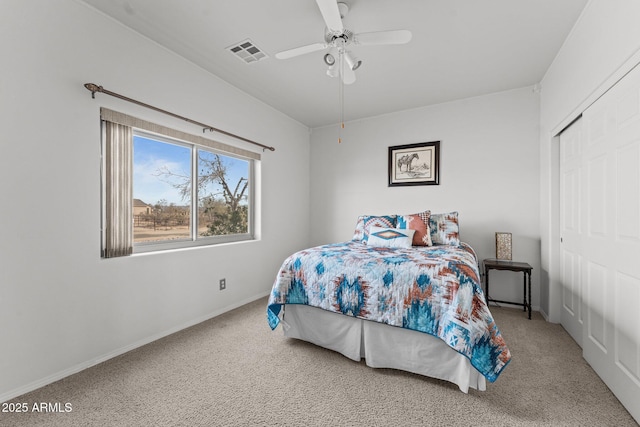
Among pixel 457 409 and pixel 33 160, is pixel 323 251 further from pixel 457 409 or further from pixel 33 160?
pixel 33 160

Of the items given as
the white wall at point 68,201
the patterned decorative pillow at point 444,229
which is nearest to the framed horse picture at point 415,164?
the patterned decorative pillow at point 444,229

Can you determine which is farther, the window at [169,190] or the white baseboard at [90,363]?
the window at [169,190]

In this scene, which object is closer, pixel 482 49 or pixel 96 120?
pixel 96 120

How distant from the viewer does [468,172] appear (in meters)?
3.62

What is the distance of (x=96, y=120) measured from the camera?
2.08 meters

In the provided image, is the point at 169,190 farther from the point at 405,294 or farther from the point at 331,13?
the point at 405,294

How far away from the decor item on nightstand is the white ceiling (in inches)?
69.1

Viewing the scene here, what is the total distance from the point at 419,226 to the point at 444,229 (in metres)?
0.32

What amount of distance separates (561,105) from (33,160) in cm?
412

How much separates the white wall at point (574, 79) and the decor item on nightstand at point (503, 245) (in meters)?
0.32

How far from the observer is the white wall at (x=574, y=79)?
62.6 inches

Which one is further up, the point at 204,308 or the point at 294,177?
the point at 294,177

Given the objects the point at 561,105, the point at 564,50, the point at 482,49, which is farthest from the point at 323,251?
the point at 564,50

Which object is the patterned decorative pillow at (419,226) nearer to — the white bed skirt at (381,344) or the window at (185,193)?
the white bed skirt at (381,344)
